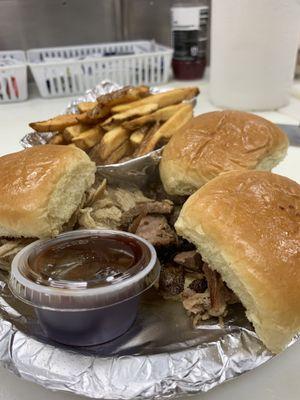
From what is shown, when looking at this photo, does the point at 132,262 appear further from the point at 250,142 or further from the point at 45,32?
the point at 45,32

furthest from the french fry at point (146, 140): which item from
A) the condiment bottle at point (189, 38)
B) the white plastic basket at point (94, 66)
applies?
the condiment bottle at point (189, 38)

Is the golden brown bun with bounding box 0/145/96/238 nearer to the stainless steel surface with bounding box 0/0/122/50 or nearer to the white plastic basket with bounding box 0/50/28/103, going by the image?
the white plastic basket with bounding box 0/50/28/103

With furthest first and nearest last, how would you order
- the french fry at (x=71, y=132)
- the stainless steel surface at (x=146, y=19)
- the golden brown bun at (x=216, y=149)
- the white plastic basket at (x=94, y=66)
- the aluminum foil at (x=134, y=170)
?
1. the stainless steel surface at (x=146, y=19)
2. the white plastic basket at (x=94, y=66)
3. the french fry at (x=71, y=132)
4. the aluminum foil at (x=134, y=170)
5. the golden brown bun at (x=216, y=149)

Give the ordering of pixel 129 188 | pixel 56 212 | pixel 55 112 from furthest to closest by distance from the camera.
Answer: pixel 55 112 < pixel 129 188 < pixel 56 212

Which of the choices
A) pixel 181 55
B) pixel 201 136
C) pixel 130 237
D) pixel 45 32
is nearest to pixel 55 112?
pixel 45 32

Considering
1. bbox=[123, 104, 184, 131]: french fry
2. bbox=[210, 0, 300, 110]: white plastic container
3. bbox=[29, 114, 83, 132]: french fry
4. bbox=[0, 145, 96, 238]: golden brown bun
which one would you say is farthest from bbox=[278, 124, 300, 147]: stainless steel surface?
bbox=[0, 145, 96, 238]: golden brown bun

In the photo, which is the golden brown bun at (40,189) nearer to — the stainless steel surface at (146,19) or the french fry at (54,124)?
the french fry at (54,124)

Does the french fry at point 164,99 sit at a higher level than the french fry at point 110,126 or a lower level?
higher
